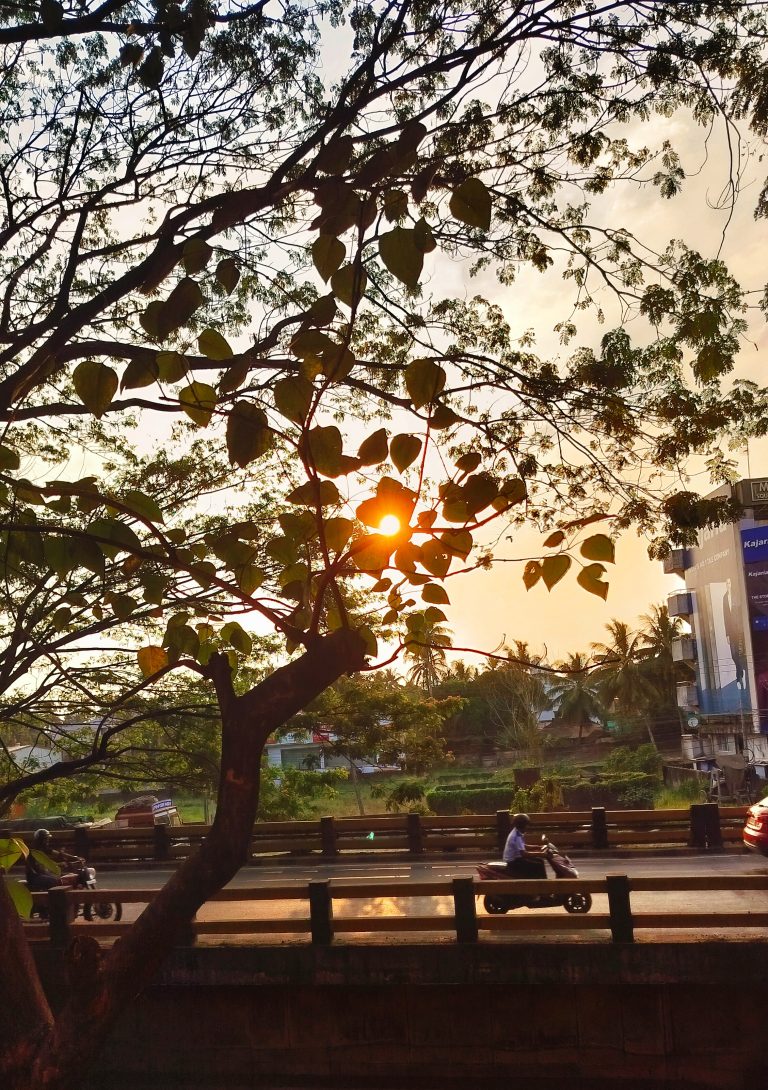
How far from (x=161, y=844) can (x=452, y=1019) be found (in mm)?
10423

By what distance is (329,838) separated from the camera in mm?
16453

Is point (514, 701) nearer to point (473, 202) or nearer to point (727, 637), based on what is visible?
point (727, 637)

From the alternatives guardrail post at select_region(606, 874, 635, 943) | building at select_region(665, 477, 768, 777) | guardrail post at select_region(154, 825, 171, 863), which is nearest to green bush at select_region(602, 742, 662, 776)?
building at select_region(665, 477, 768, 777)

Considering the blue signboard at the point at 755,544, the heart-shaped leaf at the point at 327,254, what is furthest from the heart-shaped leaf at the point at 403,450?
the blue signboard at the point at 755,544

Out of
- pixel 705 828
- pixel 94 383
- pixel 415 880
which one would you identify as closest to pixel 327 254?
pixel 94 383

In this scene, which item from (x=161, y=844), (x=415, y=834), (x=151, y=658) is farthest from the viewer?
(x=161, y=844)

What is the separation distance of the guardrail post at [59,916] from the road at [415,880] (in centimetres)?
193

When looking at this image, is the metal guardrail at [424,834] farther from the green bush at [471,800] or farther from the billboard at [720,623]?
the billboard at [720,623]

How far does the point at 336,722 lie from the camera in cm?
1563

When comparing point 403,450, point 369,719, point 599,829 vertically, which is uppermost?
point 403,450

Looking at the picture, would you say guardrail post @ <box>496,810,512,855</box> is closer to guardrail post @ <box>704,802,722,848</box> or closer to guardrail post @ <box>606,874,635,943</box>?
guardrail post @ <box>704,802,722,848</box>

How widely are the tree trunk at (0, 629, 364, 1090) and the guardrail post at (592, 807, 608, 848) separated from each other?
41.0ft

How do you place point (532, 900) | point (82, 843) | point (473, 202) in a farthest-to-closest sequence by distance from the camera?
1. point (82, 843)
2. point (532, 900)
3. point (473, 202)

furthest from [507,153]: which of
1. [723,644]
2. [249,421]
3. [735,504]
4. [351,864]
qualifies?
[723,644]
